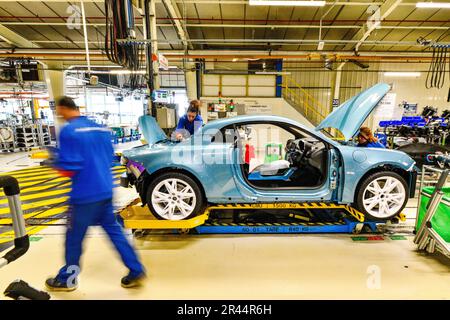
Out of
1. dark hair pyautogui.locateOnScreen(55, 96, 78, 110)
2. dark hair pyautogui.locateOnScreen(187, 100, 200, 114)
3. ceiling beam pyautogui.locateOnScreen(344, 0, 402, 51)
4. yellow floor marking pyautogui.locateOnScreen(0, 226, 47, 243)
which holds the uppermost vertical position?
ceiling beam pyautogui.locateOnScreen(344, 0, 402, 51)

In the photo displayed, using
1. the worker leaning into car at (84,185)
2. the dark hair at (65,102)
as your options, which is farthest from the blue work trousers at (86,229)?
the dark hair at (65,102)

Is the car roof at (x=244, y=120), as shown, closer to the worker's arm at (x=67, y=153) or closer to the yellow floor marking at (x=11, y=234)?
the worker's arm at (x=67, y=153)

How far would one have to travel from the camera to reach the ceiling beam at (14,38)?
358 inches

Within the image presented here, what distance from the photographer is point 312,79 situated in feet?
43.0

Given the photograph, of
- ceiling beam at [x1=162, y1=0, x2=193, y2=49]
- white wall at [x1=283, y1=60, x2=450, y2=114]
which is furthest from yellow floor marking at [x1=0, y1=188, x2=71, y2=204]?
white wall at [x1=283, y1=60, x2=450, y2=114]

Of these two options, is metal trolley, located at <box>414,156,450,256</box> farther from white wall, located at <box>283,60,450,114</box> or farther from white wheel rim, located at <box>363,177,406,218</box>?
white wall, located at <box>283,60,450,114</box>

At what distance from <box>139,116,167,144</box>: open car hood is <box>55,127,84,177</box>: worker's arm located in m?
1.41

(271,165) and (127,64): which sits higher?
(127,64)

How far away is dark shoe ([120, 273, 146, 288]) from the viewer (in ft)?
6.61

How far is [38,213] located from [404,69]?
54.0 feet

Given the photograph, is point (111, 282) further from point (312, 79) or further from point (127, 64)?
point (312, 79)

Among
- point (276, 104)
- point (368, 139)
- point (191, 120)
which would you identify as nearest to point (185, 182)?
point (191, 120)

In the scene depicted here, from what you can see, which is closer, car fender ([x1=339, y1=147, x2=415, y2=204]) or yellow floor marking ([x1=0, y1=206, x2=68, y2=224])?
car fender ([x1=339, y1=147, x2=415, y2=204])

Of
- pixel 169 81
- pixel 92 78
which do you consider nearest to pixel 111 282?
pixel 92 78
